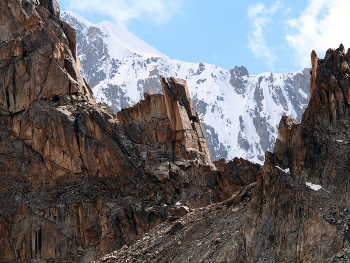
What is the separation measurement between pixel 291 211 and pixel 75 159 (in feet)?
155

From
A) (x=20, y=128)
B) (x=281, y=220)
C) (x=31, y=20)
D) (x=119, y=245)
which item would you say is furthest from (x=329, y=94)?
(x=31, y=20)

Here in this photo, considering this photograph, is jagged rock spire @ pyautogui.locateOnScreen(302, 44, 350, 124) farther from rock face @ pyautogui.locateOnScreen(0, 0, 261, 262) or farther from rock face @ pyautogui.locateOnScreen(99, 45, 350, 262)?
rock face @ pyautogui.locateOnScreen(0, 0, 261, 262)

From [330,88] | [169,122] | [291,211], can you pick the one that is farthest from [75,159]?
[291,211]

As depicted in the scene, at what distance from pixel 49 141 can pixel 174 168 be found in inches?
676

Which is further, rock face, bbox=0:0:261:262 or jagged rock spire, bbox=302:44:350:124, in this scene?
rock face, bbox=0:0:261:262

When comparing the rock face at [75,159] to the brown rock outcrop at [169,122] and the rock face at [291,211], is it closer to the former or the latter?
the brown rock outcrop at [169,122]

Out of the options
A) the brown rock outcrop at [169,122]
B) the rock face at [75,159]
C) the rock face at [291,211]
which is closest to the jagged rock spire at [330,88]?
the rock face at [291,211]

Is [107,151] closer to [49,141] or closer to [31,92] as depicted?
[49,141]

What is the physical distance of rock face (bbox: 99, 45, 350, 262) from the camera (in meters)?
43.9

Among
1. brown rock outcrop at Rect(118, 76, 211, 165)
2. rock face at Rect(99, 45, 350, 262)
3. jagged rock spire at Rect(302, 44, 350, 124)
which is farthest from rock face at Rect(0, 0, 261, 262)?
rock face at Rect(99, 45, 350, 262)

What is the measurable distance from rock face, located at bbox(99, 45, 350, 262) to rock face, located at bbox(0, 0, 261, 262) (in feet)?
90.9

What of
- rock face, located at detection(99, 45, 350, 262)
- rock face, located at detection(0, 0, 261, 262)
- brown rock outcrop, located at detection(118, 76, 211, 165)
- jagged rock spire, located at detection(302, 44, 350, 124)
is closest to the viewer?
rock face, located at detection(99, 45, 350, 262)

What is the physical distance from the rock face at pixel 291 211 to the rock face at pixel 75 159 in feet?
90.9

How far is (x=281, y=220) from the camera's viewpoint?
46406mm
